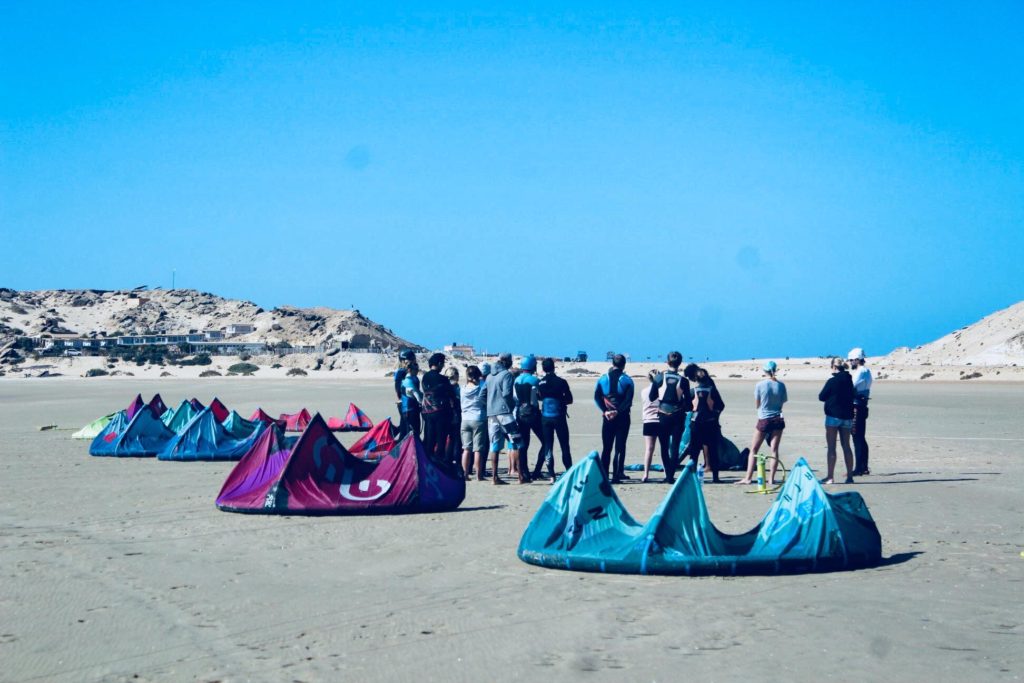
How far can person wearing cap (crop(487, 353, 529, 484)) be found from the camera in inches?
529

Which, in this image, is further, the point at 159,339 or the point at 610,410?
the point at 159,339

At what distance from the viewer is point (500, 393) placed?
13.5 metres

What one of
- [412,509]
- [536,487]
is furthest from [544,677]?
[536,487]

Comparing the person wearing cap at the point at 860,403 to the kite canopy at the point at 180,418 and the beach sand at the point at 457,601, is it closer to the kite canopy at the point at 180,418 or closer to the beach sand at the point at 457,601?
the beach sand at the point at 457,601

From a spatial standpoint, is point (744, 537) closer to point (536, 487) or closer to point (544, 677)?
point (544, 677)

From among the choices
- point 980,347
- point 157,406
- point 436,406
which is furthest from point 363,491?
point 980,347

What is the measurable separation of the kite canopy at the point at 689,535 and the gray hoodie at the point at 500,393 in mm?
4967

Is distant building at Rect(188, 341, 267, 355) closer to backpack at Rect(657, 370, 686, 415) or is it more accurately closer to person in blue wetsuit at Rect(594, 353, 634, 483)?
person in blue wetsuit at Rect(594, 353, 634, 483)

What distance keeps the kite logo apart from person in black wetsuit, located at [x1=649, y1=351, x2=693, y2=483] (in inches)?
151

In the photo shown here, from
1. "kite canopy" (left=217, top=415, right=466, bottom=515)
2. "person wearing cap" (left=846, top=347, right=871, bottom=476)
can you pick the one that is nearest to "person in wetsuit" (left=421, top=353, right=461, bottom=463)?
"kite canopy" (left=217, top=415, right=466, bottom=515)

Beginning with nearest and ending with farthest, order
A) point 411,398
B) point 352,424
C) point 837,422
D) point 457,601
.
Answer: point 457,601 < point 837,422 < point 411,398 < point 352,424

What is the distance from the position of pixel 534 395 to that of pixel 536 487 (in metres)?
1.16

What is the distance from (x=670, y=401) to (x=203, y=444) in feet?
25.4

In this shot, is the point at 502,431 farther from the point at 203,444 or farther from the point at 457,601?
the point at 457,601
